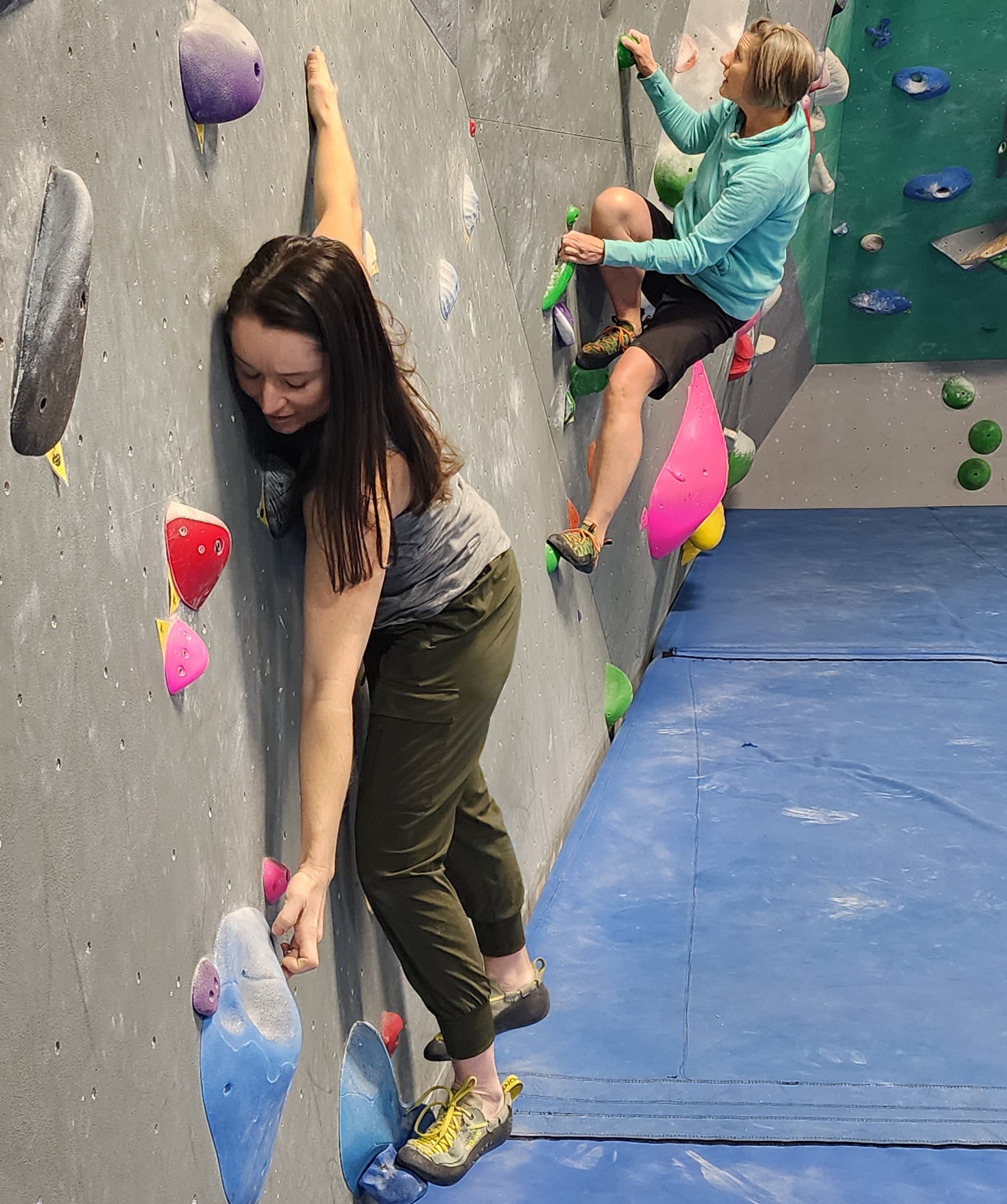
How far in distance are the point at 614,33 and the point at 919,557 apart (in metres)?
2.86

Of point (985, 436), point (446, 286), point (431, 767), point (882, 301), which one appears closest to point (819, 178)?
point (882, 301)

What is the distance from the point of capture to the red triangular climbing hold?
1.25 m

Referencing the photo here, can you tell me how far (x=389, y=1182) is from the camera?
1.79 meters

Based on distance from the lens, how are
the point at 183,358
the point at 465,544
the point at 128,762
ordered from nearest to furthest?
the point at 128,762 → the point at 183,358 → the point at 465,544

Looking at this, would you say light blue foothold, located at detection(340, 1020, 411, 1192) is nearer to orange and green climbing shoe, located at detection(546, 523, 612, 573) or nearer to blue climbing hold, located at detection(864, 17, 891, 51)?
orange and green climbing shoe, located at detection(546, 523, 612, 573)

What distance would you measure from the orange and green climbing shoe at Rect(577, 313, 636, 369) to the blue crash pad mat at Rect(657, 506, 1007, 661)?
134 centimetres

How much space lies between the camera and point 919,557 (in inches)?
203

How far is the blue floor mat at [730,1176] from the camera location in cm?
181

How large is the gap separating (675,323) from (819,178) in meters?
2.01

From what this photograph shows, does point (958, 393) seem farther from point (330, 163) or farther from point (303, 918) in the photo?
point (303, 918)

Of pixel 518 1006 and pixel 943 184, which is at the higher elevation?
pixel 943 184

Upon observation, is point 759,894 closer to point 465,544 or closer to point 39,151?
point 465,544

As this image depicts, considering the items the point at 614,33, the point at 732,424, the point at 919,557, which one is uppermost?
the point at 614,33

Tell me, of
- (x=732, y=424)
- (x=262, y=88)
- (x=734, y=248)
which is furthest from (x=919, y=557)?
(x=262, y=88)
